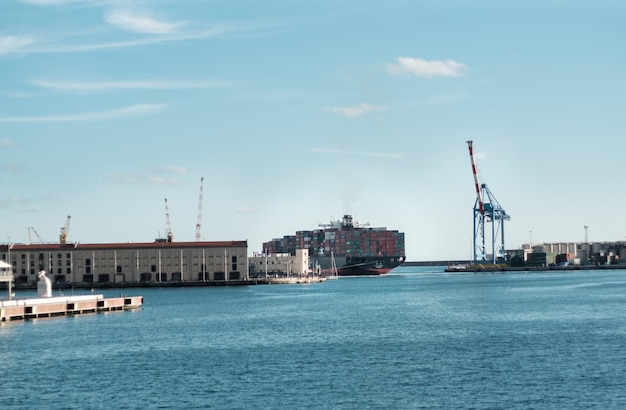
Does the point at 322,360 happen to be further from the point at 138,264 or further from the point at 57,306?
the point at 138,264

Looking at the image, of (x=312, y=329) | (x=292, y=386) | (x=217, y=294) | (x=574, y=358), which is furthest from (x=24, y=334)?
(x=217, y=294)

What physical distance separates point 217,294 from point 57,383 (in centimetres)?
8842

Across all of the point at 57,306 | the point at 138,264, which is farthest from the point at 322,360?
the point at 138,264

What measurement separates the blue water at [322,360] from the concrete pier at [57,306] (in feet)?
8.71

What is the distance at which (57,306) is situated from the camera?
288 feet

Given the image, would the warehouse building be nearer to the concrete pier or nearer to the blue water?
the concrete pier

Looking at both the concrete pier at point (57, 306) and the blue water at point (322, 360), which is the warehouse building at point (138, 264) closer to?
the concrete pier at point (57, 306)

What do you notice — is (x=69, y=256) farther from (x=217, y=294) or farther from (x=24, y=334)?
(x=24, y=334)

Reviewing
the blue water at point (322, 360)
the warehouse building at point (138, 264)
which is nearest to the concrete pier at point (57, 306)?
the blue water at point (322, 360)

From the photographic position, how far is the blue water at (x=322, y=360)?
40.0 m

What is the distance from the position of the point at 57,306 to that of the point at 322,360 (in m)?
43.3

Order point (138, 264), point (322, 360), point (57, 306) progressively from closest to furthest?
point (322, 360) → point (57, 306) → point (138, 264)

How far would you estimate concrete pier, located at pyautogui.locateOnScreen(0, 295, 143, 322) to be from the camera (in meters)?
80.2

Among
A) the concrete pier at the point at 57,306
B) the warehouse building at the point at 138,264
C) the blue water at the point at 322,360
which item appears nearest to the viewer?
the blue water at the point at 322,360
